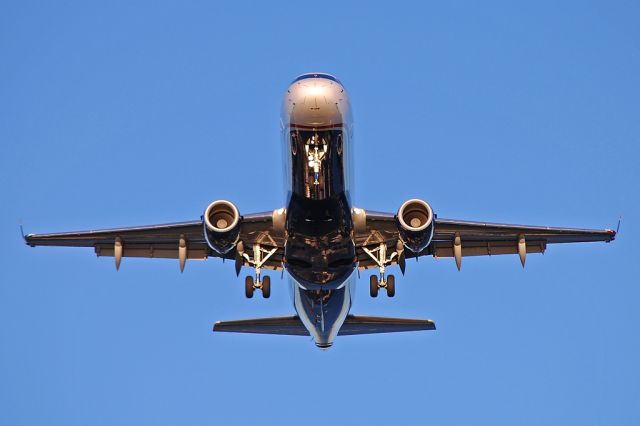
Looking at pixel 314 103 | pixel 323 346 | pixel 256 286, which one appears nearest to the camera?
→ pixel 314 103

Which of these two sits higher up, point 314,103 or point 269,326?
point 314,103

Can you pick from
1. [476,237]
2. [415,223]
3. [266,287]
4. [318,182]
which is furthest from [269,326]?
[318,182]

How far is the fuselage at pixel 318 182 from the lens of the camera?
31344mm

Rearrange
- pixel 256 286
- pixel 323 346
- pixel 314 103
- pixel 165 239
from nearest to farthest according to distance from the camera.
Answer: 1. pixel 314 103
2. pixel 256 286
3. pixel 165 239
4. pixel 323 346

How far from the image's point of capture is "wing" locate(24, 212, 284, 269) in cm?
3584

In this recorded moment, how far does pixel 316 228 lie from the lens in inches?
1316

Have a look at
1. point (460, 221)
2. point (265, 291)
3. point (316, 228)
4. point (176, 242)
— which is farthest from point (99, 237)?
point (460, 221)

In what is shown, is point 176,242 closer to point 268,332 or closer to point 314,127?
point 268,332

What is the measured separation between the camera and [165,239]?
3791 centimetres

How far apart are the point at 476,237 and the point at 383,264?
13.6ft

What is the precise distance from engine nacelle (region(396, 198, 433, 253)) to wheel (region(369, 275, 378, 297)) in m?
2.50

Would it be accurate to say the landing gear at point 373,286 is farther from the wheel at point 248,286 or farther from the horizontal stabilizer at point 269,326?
the horizontal stabilizer at point 269,326

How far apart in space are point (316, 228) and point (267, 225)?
274 cm

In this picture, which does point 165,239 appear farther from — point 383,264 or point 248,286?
point 383,264
